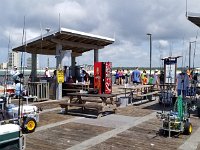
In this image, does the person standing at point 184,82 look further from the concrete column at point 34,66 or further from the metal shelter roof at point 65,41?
the concrete column at point 34,66

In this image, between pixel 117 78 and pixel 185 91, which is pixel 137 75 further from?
pixel 117 78

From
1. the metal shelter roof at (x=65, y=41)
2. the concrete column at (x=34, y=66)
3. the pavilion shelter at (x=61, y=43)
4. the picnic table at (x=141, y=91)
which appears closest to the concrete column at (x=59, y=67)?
the pavilion shelter at (x=61, y=43)

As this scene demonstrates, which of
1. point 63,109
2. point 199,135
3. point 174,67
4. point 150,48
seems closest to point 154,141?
point 199,135

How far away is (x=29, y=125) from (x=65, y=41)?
9.12 meters

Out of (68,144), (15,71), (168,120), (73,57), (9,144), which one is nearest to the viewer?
(9,144)

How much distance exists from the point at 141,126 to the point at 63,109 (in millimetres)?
4005

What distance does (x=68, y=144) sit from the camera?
284 inches

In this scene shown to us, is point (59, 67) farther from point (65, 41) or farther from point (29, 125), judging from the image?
point (29, 125)

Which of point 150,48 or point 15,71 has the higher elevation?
point 150,48

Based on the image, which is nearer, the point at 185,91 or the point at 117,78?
the point at 185,91

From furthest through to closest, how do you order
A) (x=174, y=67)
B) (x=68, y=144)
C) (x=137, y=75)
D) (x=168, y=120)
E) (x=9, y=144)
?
(x=137, y=75) → (x=174, y=67) → (x=168, y=120) → (x=68, y=144) → (x=9, y=144)

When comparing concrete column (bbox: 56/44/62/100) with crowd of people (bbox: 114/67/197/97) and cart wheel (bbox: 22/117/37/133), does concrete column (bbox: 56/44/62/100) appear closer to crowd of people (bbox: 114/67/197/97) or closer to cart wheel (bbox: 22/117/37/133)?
crowd of people (bbox: 114/67/197/97)

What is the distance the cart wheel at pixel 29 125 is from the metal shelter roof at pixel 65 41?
6.35m

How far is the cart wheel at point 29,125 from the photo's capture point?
8227mm
